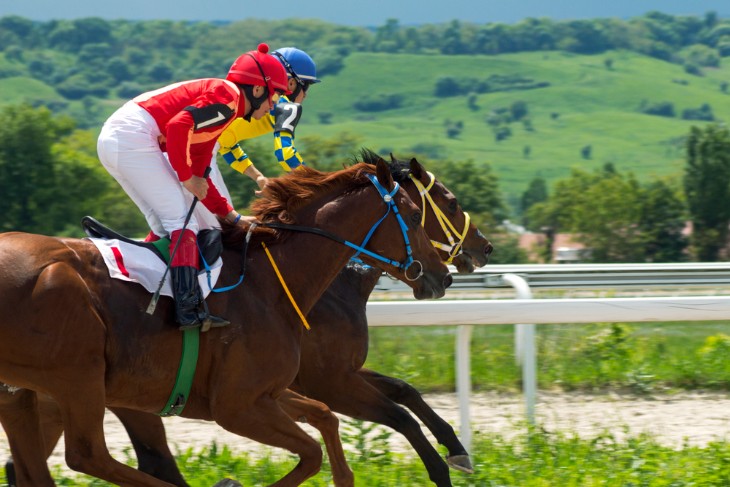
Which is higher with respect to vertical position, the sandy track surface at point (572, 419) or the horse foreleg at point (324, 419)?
the horse foreleg at point (324, 419)

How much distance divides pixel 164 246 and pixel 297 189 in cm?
74

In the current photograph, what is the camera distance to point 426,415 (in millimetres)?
5676

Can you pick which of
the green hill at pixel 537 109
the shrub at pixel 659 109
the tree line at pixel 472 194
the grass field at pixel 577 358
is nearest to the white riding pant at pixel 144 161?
the grass field at pixel 577 358

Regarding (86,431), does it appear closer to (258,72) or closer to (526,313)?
(258,72)

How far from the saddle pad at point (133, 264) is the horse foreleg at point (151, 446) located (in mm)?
939

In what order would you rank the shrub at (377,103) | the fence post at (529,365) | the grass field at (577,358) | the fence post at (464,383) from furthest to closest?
the shrub at (377,103) < the grass field at (577,358) < the fence post at (529,365) < the fence post at (464,383)

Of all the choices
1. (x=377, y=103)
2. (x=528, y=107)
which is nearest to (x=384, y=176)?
(x=528, y=107)

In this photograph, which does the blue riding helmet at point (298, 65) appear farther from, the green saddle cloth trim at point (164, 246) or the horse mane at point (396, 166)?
the green saddle cloth trim at point (164, 246)

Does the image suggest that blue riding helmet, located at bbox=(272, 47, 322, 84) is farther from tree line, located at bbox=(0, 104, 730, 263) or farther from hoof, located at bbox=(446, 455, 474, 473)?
tree line, located at bbox=(0, 104, 730, 263)

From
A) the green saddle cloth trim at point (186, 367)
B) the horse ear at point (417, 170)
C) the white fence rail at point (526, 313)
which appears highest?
the horse ear at point (417, 170)

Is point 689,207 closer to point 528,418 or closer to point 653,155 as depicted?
point 528,418

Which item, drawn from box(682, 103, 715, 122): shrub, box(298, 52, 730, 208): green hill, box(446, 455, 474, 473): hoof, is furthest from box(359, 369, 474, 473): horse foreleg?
box(682, 103, 715, 122): shrub

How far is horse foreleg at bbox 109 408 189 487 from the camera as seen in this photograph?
5070 mm

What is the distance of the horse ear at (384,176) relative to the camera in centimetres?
506
